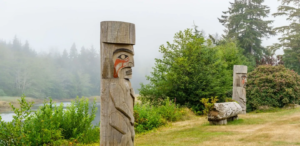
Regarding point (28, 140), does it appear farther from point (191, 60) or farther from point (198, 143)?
point (191, 60)

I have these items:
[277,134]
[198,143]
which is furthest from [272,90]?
[198,143]

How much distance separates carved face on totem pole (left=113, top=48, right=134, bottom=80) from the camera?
4.81 meters

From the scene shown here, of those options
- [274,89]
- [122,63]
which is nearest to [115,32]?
[122,63]

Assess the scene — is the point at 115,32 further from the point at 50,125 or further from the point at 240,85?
the point at 240,85

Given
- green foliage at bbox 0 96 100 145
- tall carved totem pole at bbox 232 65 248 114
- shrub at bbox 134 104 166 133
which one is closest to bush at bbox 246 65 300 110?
tall carved totem pole at bbox 232 65 248 114

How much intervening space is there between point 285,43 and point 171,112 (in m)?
22.2

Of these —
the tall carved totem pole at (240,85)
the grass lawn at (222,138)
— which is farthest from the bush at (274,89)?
the grass lawn at (222,138)

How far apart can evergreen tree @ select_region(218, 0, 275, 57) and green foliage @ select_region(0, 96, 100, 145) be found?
84.4ft

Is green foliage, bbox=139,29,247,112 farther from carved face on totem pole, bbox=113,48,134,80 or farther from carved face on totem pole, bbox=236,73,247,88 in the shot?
carved face on totem pole, bbox=113,48,134,80

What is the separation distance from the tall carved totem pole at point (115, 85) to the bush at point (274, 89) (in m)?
12.2

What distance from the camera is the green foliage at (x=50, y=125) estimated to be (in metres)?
5.74

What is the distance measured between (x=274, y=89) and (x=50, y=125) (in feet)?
42.2

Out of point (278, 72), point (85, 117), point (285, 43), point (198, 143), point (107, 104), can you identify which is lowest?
point (198, 143)

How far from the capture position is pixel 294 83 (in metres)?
14.8
